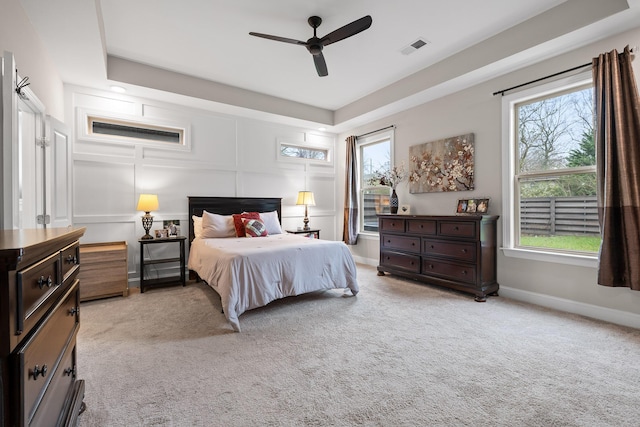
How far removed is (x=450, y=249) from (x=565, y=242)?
116 cm

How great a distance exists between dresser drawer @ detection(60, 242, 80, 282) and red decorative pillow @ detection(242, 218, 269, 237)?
8.92ft

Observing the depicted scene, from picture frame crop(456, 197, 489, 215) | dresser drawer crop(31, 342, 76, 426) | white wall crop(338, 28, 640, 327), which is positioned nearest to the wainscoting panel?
dresser drawer crop(31, 342, 76, 426)

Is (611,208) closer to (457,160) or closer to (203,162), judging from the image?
(457,160)

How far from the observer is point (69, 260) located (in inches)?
54.4

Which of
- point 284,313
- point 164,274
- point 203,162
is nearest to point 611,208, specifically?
point 284,313

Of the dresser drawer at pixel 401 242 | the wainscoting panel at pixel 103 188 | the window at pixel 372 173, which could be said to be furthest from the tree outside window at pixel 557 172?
the wainscoting panel at pixel 103 188

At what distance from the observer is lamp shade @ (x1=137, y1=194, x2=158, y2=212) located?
396cm

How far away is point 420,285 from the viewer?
13.5 ft

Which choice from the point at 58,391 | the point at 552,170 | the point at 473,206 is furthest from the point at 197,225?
the point at 552,170

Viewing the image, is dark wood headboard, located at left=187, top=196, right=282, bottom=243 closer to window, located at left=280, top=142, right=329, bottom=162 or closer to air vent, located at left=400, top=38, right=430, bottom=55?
window, located at left=280, top=142, right=329, bottom=162

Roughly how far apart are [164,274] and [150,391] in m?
2.91

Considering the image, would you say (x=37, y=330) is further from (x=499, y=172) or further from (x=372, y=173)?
(x=372, y=173)

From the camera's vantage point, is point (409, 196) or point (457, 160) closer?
point (457, 160)

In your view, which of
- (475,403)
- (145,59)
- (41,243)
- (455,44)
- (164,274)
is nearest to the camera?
(41,243)
